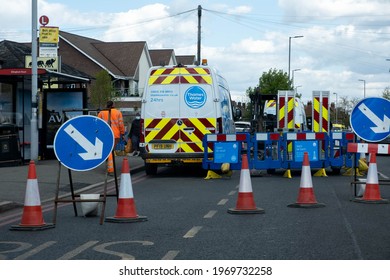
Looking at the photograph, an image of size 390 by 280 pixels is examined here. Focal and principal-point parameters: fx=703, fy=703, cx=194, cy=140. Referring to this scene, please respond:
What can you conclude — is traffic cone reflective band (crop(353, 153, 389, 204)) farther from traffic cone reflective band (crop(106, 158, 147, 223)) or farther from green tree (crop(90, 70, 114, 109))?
green tree (crop(90, 70, 114, 109))

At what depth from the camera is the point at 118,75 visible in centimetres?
6184

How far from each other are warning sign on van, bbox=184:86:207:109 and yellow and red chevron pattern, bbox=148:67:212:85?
21 cm

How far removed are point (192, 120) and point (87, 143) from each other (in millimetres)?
8146

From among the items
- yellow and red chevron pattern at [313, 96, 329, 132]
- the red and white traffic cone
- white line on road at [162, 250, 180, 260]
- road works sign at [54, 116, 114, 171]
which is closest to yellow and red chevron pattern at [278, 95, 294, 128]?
yellow and red chevron pattern at [313, 96, 329, 132]

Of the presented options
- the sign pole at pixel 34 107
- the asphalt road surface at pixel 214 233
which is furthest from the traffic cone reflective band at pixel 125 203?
the sign pole at pixel 34 107

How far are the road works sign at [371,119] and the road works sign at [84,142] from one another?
5.17 meters

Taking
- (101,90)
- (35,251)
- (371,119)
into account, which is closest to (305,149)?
(371,119)

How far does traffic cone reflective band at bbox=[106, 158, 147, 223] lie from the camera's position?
9.91 meters

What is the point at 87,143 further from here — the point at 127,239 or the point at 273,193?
the point at 273,193

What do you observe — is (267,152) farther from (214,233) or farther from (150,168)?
(214,233)

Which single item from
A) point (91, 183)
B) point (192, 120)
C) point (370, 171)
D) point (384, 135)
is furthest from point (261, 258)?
point (192, 120)

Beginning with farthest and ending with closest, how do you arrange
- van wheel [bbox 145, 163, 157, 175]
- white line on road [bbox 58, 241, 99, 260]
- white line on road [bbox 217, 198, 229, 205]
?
van wheel [bbox 145, 163, 157, 175]
white line on road [bbox 217, 198, 229, 205]
white line on road [bbox 58, 241, 99, 260]

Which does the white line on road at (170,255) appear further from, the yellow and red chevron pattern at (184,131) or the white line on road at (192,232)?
the yellow and red chevron pattern at (184,131)

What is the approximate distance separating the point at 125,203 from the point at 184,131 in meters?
8.16
